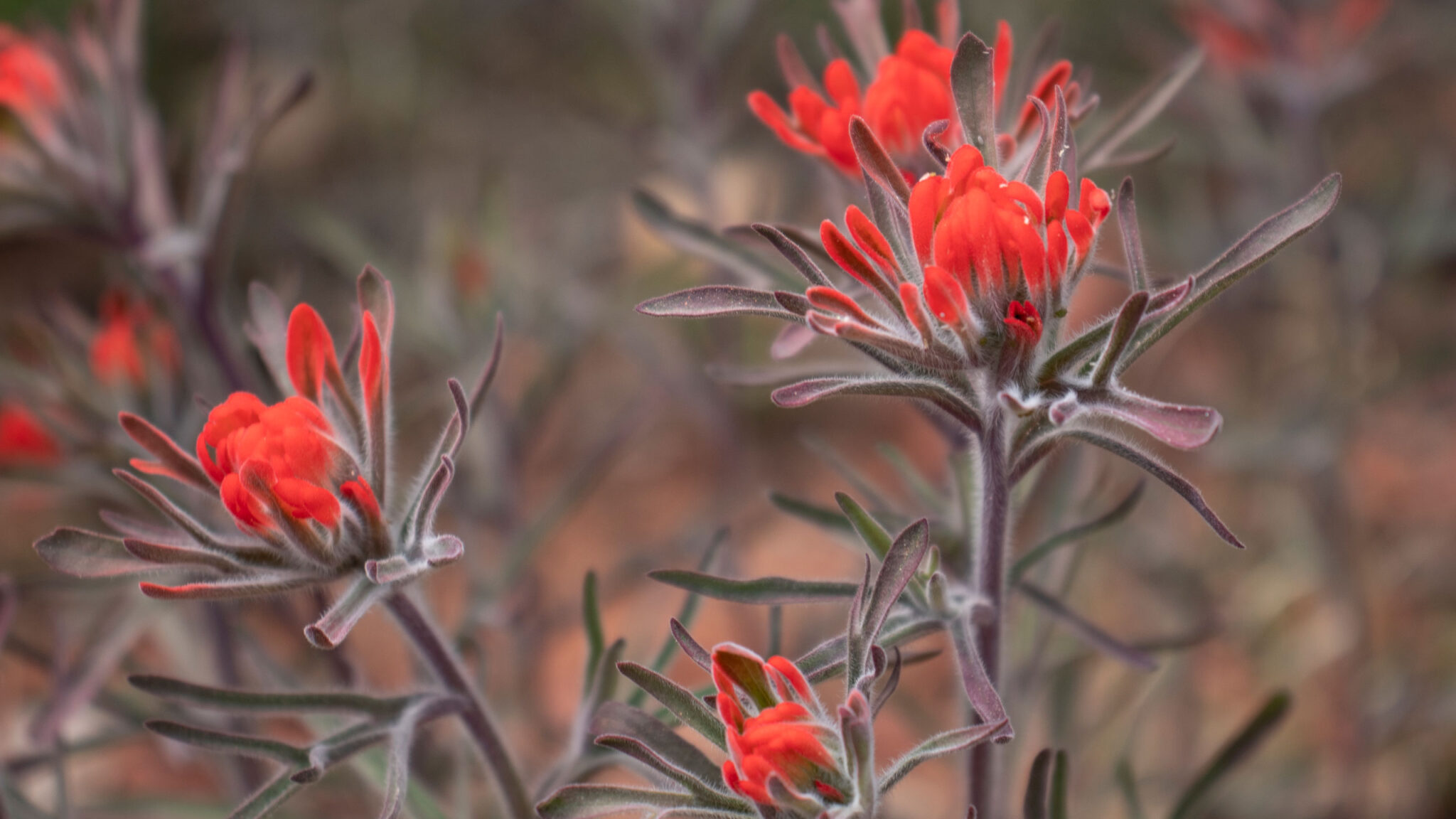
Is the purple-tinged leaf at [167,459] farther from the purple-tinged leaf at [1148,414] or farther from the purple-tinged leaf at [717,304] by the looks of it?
the purple-tinged leaf at [1148,414]

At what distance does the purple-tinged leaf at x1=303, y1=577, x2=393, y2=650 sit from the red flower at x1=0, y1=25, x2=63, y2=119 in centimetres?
94

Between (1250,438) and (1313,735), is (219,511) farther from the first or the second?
(1313,735)

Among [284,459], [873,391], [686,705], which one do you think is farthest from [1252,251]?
[284,459]

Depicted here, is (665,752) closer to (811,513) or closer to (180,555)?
(811,513)

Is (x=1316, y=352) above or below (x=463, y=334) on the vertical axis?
above

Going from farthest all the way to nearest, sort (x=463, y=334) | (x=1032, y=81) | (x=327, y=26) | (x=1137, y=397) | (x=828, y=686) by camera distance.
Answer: (x=327, y=26) < (x=463, y=334) < (x=828, y=686) < (x=1032, y=81) < (x=1137, y=397)

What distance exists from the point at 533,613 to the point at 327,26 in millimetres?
2758

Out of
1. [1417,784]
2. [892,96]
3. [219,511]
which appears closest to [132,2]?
[219,511]

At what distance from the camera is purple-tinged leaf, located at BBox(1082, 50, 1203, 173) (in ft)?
3.52

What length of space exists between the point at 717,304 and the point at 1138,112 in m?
0.54

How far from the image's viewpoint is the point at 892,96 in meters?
0.97

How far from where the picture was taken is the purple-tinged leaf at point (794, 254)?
0.82 m

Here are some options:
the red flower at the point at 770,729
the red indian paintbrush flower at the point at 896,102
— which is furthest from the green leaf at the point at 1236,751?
the red indian paintbrush flower at the point at 896,102

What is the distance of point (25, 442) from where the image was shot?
1.57m
